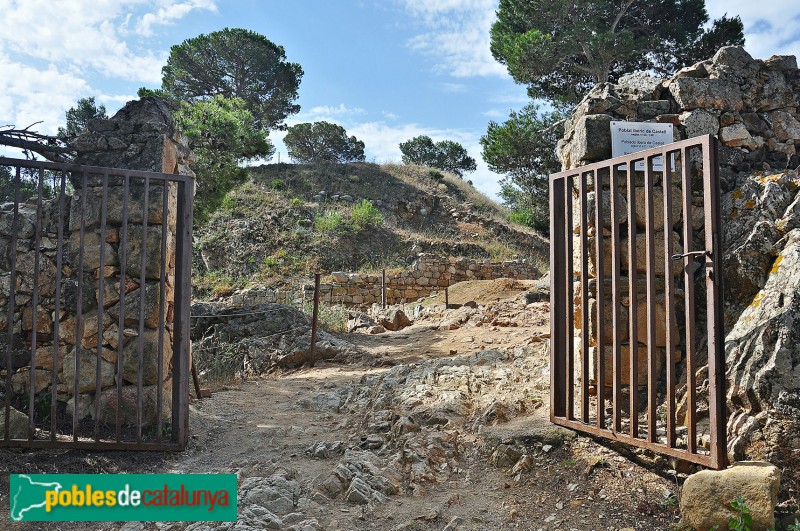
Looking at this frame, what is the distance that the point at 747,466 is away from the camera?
11.6 feet

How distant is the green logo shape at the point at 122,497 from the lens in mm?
3941

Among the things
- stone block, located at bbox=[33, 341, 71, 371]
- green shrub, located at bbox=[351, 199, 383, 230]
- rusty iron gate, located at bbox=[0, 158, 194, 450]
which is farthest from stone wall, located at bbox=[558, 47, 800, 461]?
green shrub, located at bbox=[351, 199, 383, 230]

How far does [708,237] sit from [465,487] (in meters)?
2.47

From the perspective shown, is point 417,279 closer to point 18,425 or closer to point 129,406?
point 129,406

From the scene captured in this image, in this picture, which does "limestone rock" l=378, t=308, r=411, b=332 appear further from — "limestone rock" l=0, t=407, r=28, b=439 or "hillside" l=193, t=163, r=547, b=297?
"limestone rock" l=0, t=407, r=28, b=439

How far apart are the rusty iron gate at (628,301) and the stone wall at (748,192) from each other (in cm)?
17

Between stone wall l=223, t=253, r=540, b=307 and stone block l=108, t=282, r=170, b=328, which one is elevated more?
stone wall l=223, t=253, r=540, b=307

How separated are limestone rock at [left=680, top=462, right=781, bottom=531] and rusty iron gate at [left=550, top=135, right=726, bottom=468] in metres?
0.43

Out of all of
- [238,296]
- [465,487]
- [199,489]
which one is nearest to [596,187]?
[465,487]

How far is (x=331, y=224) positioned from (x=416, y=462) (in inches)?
794

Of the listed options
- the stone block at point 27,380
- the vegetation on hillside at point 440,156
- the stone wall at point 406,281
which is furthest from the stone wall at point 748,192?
the vegetation on hillside at point 440,156

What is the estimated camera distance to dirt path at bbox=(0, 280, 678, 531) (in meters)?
3.93

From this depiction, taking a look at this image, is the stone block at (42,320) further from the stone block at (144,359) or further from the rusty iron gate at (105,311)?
the stone block at (144,359)

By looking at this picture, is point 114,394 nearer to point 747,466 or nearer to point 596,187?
point 596,187
